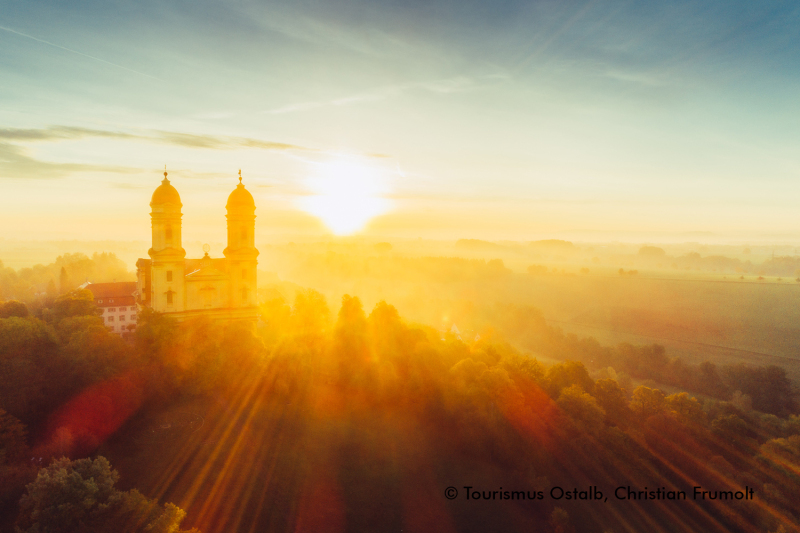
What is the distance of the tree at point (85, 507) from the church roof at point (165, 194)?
2385 centimetres

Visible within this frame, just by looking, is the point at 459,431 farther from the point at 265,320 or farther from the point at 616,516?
the point at 265,320

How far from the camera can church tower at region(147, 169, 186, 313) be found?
112 feet

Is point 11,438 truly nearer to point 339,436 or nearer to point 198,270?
point 198,270

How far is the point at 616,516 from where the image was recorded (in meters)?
23.4

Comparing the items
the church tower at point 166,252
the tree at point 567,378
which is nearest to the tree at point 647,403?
the tree at point 567,378

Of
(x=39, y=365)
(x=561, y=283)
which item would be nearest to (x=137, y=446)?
(x=39, y=365)

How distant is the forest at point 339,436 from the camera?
21.2 m

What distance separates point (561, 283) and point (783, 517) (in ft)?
304

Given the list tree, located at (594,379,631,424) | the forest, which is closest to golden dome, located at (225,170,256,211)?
the forest

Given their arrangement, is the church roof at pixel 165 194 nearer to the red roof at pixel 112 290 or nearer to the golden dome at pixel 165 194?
A: the golden dome at pixel 165 194

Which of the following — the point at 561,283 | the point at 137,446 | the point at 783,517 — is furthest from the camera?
the point at 561,283

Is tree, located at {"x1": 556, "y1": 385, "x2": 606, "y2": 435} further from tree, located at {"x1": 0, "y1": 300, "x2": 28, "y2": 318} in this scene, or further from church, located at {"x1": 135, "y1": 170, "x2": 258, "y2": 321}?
tree, located at {"x1": 0, "y1": 300, "x2": 28, "y2": 318}

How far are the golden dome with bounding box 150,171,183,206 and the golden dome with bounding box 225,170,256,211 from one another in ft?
15.7

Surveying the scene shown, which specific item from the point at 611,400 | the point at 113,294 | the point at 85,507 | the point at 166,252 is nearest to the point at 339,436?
the point at 85,507
